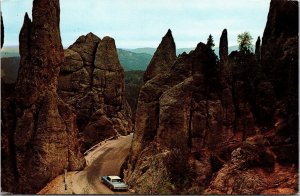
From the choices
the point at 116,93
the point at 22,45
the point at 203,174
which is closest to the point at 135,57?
the point at 116,93

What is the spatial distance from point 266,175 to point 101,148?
26.1 m

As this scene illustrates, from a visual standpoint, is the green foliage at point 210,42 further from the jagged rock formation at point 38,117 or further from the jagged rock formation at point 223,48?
the jagged rock formation at point 38,117

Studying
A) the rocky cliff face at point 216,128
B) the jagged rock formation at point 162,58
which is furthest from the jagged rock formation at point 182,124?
the jagged rock formation at point 162,58

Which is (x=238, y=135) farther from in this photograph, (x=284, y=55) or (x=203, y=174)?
(x=284, y=55)

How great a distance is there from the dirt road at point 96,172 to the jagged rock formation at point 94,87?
191 inches

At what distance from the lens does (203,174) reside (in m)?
35.4

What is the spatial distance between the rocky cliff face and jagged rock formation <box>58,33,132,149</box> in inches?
876

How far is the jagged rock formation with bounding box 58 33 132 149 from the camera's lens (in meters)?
64.3

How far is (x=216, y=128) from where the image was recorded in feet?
123

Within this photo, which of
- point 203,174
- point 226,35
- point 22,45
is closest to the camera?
point 203,174

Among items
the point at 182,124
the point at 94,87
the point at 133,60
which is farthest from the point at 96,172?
the point at 133,60

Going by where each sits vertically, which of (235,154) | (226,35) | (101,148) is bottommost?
(101,148)

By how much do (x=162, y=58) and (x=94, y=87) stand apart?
62.7 ft

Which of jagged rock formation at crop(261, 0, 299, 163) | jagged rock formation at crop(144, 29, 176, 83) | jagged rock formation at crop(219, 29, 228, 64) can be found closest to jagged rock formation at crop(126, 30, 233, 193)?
jagged rock formation at crop(219, 29, 228, 64)
